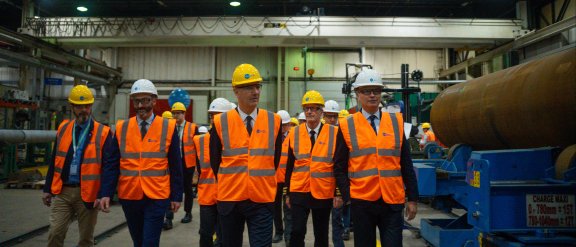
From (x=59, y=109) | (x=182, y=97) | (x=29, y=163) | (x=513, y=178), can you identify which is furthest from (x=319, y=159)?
(x=59, y=109)

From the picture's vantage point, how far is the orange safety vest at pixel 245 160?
264 centimetres

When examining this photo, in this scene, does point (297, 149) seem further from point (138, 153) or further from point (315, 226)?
point (138, 153)

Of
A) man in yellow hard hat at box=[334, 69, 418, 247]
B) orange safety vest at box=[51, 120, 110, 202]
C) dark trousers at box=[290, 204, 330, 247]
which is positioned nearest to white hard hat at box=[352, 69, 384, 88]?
man in yellow hard hat at box=[334, 69, 418, 247]

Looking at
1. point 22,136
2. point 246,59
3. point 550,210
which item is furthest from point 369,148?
point 246,59

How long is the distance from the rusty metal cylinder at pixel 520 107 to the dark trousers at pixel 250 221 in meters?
2.40

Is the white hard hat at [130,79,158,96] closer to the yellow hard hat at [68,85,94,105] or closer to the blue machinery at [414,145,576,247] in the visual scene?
the yellow hard hat at [68,85,94,105]

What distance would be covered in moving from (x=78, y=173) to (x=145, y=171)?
0.95 metres

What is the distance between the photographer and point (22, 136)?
27.5ft

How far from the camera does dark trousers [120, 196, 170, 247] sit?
3.09 m

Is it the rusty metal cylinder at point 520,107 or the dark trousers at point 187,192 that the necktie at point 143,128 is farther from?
the rusty metal cylinder at point 520,107

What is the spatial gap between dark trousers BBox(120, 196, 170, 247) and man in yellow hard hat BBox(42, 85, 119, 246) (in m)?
0.60

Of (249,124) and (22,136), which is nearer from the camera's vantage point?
(249,124)

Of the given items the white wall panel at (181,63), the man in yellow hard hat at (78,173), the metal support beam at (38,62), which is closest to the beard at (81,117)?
the man in yellow hard hat at (78,173)

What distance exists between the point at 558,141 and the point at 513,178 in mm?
469
